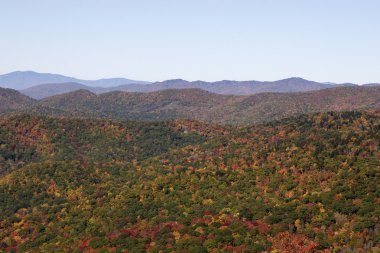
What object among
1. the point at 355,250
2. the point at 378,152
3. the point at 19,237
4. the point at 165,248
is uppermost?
the point at 378,152

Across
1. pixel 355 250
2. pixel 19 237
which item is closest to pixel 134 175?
pixel 19 237

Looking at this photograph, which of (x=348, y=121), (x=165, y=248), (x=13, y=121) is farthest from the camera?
(x=13, y=121)

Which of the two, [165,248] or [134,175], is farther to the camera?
[134,175]

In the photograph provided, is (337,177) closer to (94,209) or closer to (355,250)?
(355,250)

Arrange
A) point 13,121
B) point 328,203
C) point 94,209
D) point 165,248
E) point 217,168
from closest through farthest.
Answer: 1. point 165,248
2. point 328,203
3. point 94,209
4. point 217,168
5. point 13,121

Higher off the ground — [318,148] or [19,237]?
[318,148]

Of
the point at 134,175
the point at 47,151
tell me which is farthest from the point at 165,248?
the point at 47,151
